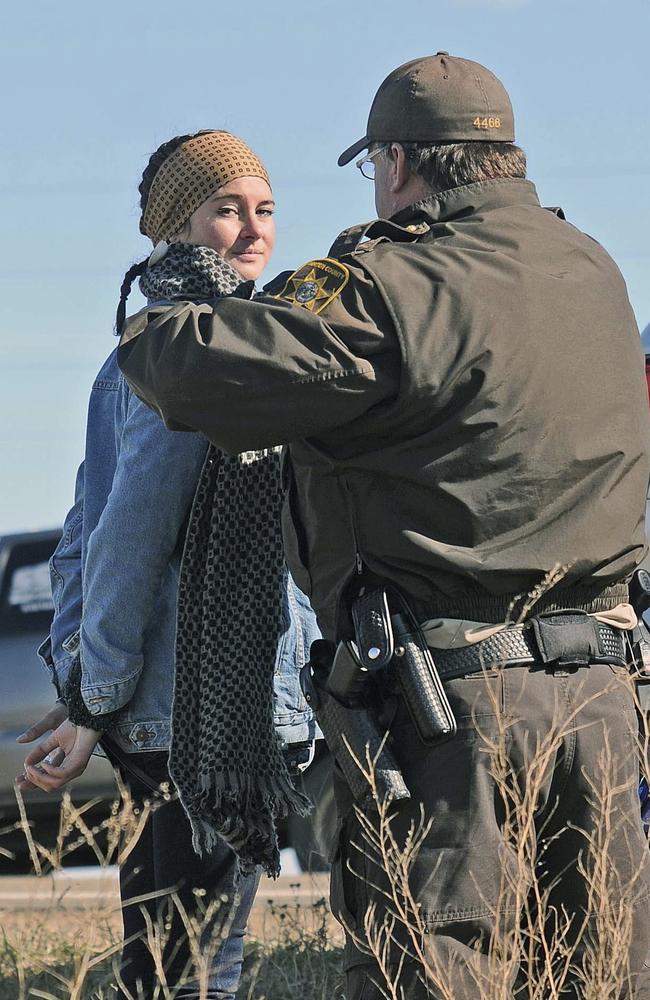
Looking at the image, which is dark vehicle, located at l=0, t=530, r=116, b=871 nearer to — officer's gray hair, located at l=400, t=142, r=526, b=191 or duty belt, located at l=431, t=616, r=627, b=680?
duty belt, located at l=431, t=616, r=627, b=680

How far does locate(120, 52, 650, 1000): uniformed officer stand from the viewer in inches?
95.3

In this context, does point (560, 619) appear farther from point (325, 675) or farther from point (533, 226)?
point (533, 226)

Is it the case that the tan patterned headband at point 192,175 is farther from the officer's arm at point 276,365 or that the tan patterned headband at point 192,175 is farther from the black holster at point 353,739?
the black holster at point 353,739

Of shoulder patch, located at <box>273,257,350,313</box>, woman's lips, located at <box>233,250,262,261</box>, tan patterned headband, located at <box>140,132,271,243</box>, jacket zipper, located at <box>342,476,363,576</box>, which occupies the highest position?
tan patterned headband, located at <box>140,132,271,243</box>

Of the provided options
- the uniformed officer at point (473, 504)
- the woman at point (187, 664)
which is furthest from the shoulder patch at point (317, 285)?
the woman at point (187, 664)

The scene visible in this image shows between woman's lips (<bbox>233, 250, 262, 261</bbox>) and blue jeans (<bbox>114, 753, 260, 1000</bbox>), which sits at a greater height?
woman's lips (<bbox>233, 250, 262, 261</bbox>)

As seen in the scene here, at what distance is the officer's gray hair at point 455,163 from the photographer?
2.67m

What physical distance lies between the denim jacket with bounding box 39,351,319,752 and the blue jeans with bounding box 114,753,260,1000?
0.16 m

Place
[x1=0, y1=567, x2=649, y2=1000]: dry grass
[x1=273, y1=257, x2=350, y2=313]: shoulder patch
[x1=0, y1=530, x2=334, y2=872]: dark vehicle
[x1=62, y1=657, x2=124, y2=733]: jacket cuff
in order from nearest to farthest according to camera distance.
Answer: [x1=0, y1=567, x2=649, y2=1000]: dry grass → [x1=273, y1=257, x2=350, y2=313]: shoulder patch → [x1=62, y1=657, x2=124, y2=733]: jacket cuff → [x1=0, y1=530, x2=334, y2=872]: dark vehicle

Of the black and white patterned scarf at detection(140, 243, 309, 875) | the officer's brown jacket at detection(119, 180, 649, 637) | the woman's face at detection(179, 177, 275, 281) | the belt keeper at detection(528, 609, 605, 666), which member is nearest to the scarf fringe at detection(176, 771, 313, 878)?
the black and white patterned scarf at detection(140, 243, 309, 875)

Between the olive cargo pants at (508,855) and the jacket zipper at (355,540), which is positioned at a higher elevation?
the jacket zipper at (355,540)

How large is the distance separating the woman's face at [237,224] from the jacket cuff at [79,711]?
930 mm

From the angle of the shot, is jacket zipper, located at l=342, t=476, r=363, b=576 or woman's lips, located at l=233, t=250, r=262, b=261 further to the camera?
woman's lips, located at l=233, t=250, r=262, b=261

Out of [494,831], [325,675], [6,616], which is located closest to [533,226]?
[325,675]
